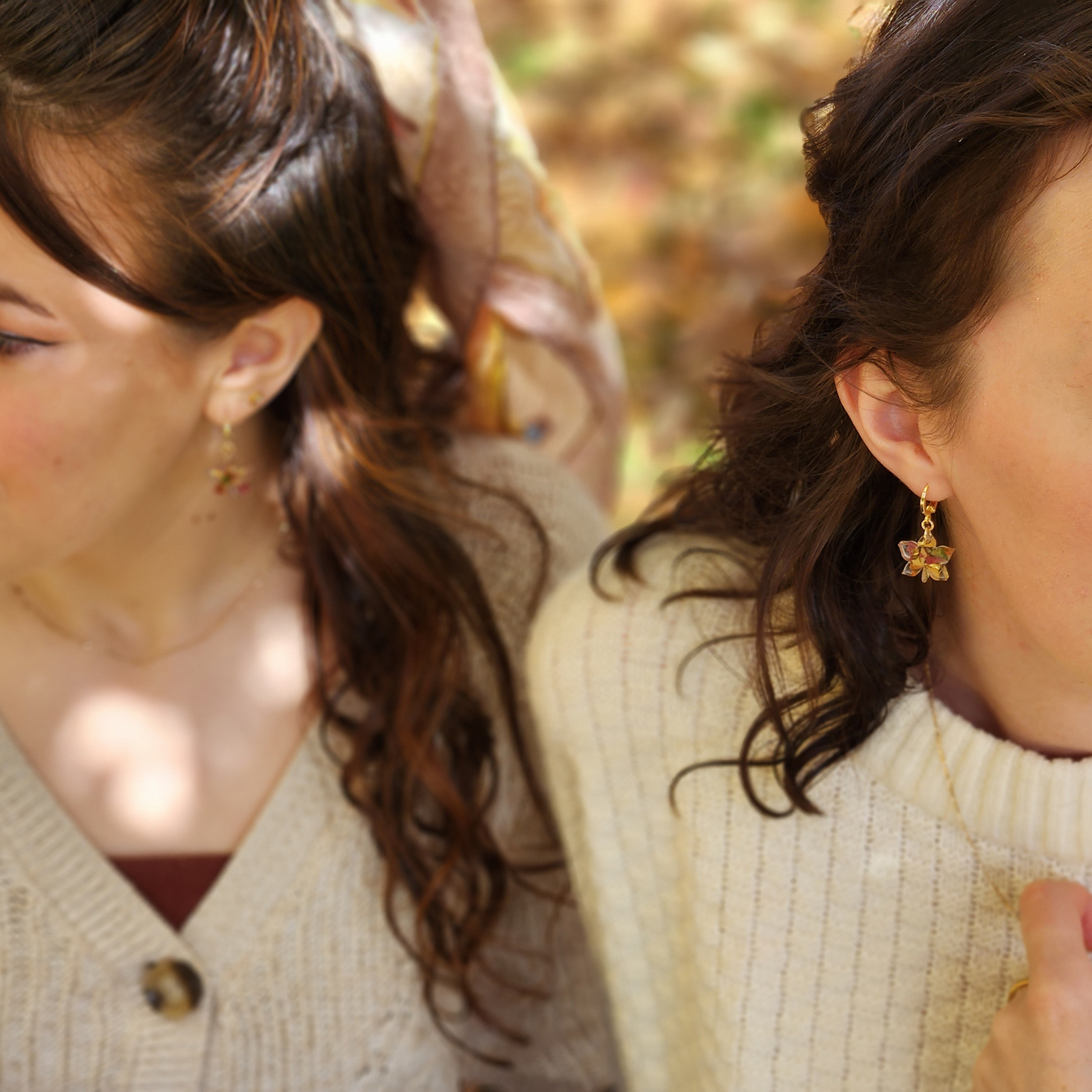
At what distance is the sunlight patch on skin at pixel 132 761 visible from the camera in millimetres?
1221

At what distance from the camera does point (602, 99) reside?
2.91 m

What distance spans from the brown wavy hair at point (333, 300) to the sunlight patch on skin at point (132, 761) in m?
0.16

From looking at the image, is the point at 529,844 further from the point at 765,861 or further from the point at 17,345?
the point at 17,345

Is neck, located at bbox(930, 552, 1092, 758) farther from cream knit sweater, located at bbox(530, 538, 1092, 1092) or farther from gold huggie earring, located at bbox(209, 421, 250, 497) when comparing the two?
gold huggie earring, located at bbox(209, 421, 250, 497)

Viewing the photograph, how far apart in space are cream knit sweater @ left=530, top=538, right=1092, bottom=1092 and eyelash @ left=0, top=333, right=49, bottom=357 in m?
0.51

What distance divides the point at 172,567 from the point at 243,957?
391mm

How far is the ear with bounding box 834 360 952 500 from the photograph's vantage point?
837mm

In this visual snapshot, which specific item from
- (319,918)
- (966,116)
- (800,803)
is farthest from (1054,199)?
(319,918)

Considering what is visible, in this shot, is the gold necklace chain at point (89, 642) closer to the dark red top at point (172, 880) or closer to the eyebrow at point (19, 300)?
the dark red top at point (172, 880)

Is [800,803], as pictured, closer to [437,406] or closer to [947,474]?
[947,474]

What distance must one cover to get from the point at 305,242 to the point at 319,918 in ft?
2.13

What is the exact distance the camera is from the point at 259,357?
114cm

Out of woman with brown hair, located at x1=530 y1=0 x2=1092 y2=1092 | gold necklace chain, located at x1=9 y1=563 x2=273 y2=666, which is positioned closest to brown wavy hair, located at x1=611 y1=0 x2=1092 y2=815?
woman with brown hair, located at x1=530 y1=0 x2=1092 y2=1092

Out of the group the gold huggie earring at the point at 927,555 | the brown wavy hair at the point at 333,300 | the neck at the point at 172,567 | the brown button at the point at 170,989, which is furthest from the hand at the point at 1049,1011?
the neck at the point at 172,567
